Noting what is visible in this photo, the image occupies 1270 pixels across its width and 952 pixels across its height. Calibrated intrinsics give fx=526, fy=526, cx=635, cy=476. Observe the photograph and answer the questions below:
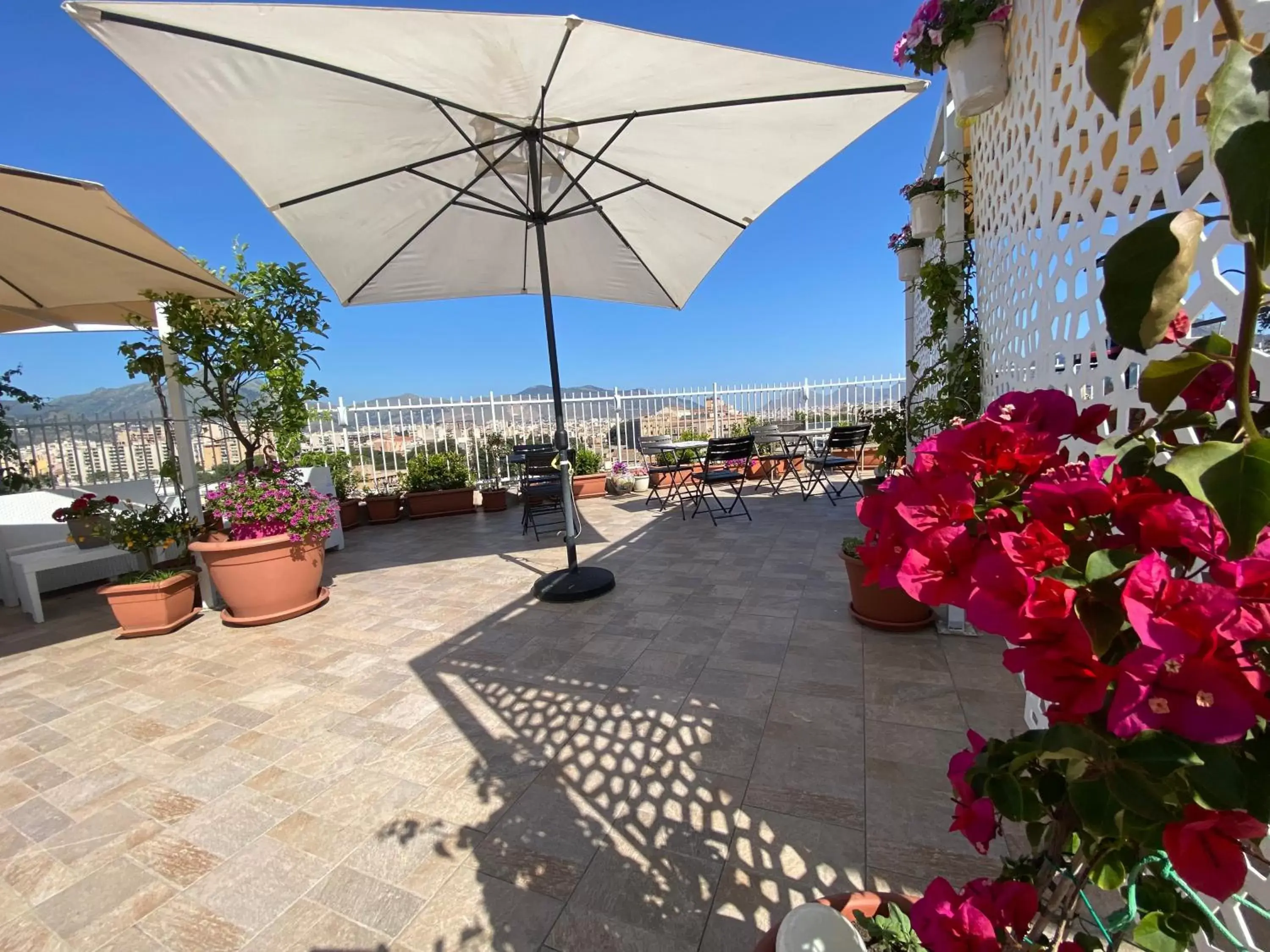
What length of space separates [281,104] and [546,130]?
1275mm

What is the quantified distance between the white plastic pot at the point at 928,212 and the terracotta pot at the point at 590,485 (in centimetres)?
546

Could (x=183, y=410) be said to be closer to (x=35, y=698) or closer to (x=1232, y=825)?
(x=35, y=698)

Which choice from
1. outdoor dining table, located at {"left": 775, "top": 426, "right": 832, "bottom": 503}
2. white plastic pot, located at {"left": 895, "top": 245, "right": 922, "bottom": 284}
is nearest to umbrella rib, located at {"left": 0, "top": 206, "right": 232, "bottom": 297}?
white plastic pot, located at {"left": 895, "top": 245, "right": 922, "bottom": 284}

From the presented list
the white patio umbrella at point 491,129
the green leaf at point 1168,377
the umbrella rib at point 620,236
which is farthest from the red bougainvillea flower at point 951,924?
the umbrella rib at point 620,236

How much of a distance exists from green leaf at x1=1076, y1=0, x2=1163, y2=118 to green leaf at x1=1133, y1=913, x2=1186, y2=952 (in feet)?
2.76

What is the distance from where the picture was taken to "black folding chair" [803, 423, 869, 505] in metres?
6.38

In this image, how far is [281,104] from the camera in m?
2.40

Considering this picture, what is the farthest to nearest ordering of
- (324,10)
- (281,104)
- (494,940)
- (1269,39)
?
(281,104) < (324,10) < (494,940) < (1269,39)

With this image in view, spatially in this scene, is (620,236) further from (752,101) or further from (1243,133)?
(1243,133)

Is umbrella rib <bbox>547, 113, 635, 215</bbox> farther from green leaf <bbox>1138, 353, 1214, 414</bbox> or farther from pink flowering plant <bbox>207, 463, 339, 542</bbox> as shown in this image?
green leaf <bbox>1138, 353, 1214, 414</bbox>

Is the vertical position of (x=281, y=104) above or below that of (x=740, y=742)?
above

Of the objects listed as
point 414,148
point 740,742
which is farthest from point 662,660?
point 414,148

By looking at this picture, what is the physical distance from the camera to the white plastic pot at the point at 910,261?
12.9 ft

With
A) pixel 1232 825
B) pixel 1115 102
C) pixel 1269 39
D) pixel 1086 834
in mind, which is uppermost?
pixel 1269 39
